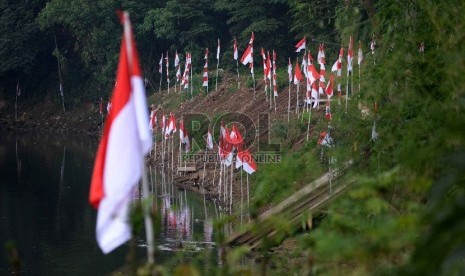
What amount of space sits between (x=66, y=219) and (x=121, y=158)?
21763 mm

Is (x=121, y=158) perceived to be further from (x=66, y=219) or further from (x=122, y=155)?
(x=66, y=219)

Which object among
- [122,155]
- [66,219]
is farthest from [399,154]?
[66,219]

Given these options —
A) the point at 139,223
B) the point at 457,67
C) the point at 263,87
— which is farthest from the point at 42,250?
the point at 263,87

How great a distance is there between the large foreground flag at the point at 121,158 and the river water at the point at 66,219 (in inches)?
201

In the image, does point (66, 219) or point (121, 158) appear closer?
point (121, 158)

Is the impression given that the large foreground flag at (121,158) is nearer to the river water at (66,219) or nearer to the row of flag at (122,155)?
the row of flag at (122,155)

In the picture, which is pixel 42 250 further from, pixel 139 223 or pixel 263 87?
pixel 263 87

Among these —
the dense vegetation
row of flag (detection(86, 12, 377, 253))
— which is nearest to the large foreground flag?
row of flag (detection(86, 12, 377, 253))

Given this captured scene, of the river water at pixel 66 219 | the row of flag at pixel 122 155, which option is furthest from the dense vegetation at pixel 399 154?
the river water at pixel 66 219

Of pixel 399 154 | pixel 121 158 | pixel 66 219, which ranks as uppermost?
pixel 121 158

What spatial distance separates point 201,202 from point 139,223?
25.1m

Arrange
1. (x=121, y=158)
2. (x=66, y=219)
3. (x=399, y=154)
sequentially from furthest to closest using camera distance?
1. (x=66, y=219)
2. (x=399, y=154)
3. (x=121, y=158)

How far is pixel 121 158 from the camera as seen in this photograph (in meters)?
6.17

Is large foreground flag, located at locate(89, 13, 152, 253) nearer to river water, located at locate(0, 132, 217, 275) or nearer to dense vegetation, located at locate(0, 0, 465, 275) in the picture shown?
dense vegetation, located at locate(0, 0, 465, 275)
